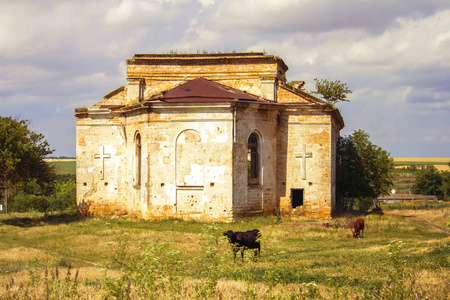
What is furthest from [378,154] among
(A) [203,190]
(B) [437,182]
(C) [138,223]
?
(B) [437,182]

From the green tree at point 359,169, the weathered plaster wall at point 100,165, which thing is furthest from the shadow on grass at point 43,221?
the green tree at point 359,169

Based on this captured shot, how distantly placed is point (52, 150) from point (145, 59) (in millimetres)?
6748

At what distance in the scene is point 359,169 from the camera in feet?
116

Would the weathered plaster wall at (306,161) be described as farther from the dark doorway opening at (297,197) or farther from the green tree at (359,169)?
the green tree at (359,169)

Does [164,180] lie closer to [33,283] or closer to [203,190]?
[203,190]

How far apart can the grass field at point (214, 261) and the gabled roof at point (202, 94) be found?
5621 millimetres

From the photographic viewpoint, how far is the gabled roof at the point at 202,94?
2305 centimetres

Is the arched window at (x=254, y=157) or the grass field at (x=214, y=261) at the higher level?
the arched window at (x=254, y=157)

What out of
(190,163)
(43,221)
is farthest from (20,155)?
(190,163)

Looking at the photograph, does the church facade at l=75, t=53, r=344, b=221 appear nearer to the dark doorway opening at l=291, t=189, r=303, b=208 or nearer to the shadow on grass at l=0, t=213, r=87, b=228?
the dark doorway opening at l=291, t=189, r=303, b=208

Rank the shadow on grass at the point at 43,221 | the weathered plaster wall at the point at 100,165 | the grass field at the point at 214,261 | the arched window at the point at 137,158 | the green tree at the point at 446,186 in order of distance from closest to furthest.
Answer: the grass field at the point at 214,261 < the shadow on grass at the point at 43,221 < the arched window at the point at 137,158 < the weathered plaster wall at the point at 100,165 < the green tree at the point at 446,186

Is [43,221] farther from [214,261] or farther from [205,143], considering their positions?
[214,261]

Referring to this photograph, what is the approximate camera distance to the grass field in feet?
24.4

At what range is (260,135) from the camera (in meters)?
23.9
